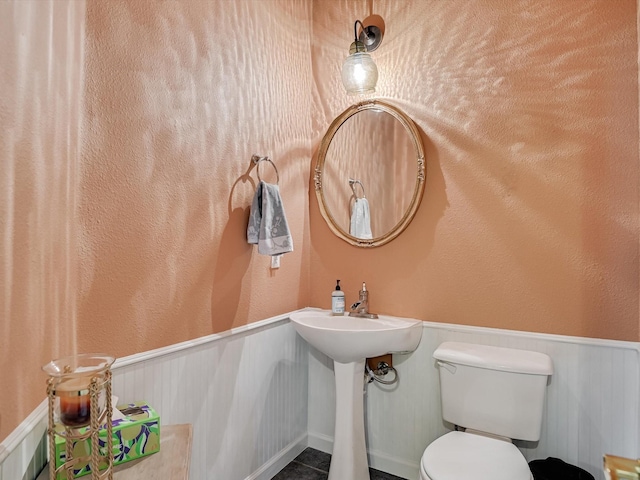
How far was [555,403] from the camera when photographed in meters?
1.79

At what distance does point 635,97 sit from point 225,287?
6.40 ft

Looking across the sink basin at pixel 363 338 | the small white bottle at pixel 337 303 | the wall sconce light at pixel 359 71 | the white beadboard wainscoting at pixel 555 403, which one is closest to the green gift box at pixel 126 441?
the sink basin at pixel 363 338

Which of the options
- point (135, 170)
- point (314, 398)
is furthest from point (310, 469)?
point (135, 170)

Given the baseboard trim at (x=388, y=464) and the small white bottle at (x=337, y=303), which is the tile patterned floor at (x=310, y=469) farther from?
the small white bottle at (x=337, y=303)

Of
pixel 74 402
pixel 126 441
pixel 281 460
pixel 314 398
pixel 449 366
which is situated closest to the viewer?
pixel 74 402

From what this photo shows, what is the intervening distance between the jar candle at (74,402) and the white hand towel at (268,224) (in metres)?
1.10

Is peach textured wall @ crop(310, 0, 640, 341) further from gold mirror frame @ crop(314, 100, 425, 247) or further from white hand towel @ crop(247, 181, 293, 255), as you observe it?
white hand towel @ crop(247, 181, 293, 255)

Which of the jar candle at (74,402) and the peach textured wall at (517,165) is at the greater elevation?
the peach textured wall at (517,165)

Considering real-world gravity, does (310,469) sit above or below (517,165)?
below

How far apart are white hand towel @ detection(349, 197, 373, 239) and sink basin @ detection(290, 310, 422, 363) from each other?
1.69ft

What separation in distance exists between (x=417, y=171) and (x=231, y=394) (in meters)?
1.47

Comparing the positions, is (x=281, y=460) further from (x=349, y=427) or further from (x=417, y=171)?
(x=417, y=171)

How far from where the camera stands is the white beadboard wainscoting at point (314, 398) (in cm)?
164

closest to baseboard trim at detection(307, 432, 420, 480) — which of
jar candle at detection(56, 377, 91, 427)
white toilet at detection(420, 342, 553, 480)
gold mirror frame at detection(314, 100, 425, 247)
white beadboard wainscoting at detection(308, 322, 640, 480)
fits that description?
white beadboard wainscoting at detection(308, 322, 640, 480)
